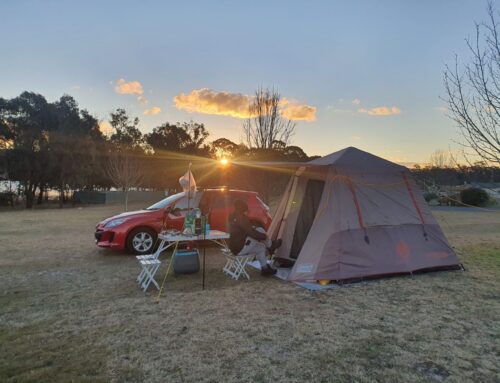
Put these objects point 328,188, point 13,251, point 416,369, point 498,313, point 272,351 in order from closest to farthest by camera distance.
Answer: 1. point 416,369
2. point 272,351
3. point 498,313
4. point 328,188
5. point 13,251

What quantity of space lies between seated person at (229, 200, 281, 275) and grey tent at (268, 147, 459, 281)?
0.66 meters

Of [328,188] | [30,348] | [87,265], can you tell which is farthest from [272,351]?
[87,265]

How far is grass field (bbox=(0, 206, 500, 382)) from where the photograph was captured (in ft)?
11.0

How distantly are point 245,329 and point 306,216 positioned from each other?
3599 millimetres

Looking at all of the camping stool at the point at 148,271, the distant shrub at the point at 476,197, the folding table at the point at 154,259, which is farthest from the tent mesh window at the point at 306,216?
the distant shrub at the point at 476,197

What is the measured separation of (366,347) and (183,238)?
11.4 ft

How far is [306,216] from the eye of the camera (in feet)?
24.6

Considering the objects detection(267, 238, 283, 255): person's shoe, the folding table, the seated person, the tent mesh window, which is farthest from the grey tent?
the folding table

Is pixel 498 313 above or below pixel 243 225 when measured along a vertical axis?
below

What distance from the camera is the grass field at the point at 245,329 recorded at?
3.36 m

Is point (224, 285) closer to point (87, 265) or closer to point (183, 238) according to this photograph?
point (183, 238)

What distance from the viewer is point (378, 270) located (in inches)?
251

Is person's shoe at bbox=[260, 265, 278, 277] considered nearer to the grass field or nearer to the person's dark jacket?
the grass field

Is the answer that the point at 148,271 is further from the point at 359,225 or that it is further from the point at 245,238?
the point at 359,225
